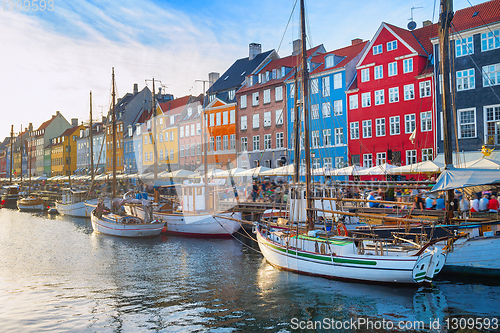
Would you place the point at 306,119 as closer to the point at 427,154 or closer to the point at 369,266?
the point at 369,266

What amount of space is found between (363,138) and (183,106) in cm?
3722

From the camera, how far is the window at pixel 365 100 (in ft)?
136

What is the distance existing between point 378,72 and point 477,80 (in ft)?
32.8

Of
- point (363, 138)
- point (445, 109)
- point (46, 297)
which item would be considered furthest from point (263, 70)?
point (46, 297)

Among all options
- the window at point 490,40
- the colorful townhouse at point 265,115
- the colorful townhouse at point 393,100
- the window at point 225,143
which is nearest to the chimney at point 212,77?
the colorful townhouse at point 265,115

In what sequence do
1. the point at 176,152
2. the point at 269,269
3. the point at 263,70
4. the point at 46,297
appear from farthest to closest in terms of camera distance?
the point at 176,152 < the point at 263,70 < the point at 269,269 < the point at 46,297

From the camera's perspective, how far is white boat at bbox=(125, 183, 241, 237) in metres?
29.2

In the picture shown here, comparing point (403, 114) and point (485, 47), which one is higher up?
point (485, 47)

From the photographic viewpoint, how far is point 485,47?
31.8 m

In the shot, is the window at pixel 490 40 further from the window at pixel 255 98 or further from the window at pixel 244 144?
the window at pixel 244 144

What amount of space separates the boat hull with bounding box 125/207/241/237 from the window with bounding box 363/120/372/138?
62.3 ft

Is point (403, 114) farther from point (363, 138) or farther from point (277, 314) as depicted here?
point (277, 314)

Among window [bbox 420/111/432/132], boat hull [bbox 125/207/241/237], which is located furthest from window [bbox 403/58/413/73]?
boat hull [bbox 125/207/241/237]

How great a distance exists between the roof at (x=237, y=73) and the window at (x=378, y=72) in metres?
20.6
